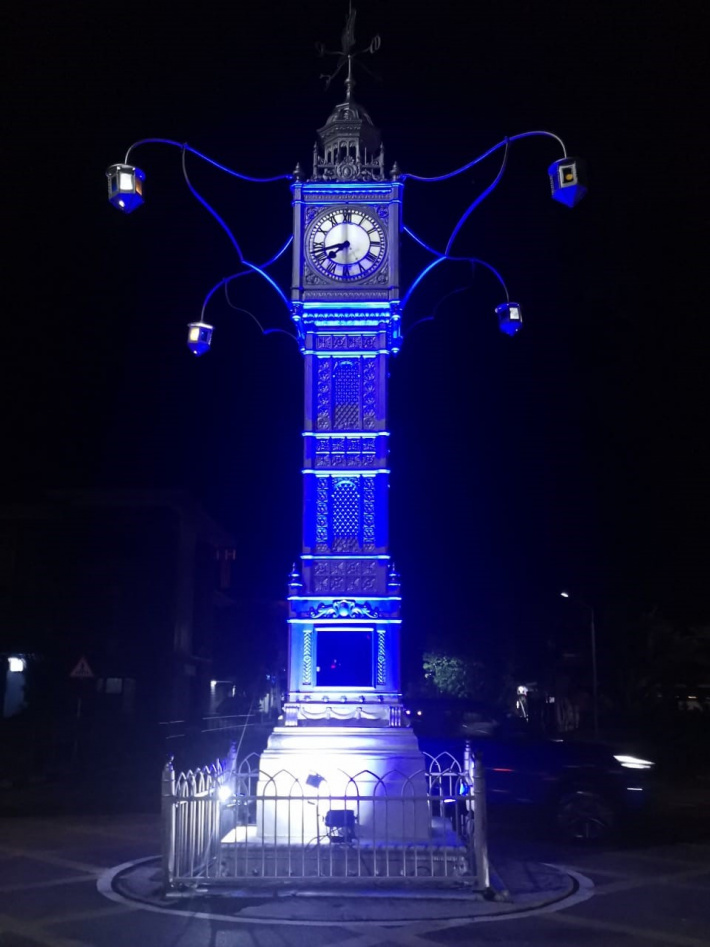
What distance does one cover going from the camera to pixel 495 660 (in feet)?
162

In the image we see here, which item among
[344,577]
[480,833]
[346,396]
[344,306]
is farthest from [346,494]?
[480,833]

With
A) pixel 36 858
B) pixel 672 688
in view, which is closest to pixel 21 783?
pixel 36 858

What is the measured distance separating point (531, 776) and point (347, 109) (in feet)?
34.1

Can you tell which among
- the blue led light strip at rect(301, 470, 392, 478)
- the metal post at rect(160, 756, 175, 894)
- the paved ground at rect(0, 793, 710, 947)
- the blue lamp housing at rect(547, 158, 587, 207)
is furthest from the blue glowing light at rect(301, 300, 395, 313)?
the paved ground at rect(0, 793, 710, 947)

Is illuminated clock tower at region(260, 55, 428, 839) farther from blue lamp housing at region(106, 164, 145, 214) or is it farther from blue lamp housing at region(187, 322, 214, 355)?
blue lamp housing at region(106, 164, 145, 214)

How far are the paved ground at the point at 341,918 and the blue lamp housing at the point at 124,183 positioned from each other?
7898 millimetres

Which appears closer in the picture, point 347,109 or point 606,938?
point 606,938

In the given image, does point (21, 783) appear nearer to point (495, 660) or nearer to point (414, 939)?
point (414, 939)

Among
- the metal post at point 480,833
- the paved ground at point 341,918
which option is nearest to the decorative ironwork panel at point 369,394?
the metal post at point 480,833

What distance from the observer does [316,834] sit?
407 inches

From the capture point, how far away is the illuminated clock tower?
11.5 meters

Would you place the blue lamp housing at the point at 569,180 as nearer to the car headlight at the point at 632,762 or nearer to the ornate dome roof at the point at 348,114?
the ornate dome roof at the point at 348,114

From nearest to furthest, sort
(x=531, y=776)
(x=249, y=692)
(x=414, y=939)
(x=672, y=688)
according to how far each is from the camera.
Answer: (x=414, y=939) → (x=531, y=776) → (x=672, y=688) → (x=249, y=692)

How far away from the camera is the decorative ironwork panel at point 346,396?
489 inches
